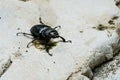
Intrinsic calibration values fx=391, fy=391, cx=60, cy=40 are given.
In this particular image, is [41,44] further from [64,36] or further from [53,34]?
[64,36]

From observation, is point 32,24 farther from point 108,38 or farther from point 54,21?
point 108,38

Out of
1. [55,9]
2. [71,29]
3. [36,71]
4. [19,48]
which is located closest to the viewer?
[36,71]

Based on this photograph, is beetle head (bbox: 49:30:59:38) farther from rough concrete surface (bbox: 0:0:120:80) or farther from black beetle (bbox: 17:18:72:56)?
rough concrete surface (bbox: 0:0:120:80)

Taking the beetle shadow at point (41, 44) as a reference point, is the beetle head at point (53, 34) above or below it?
above

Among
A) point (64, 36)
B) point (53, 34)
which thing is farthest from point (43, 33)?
point (64, 36)

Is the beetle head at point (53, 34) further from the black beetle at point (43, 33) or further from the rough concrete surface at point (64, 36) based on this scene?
the rough concrete surface at point (64, 36)

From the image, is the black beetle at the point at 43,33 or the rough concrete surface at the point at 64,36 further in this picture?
the black beetle at the point at 43,33

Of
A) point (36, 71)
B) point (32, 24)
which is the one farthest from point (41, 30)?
point (36, 71)

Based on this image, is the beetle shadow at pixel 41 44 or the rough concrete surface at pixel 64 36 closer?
the rough concrete surface at pixel 64 36

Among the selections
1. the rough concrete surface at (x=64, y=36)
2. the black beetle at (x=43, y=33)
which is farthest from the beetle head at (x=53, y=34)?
the rough concrete surface at (x=64, y=36)
